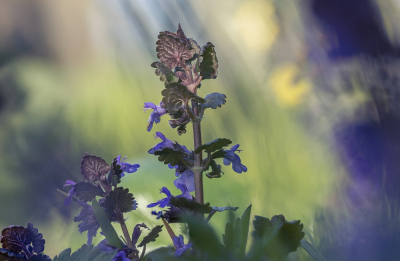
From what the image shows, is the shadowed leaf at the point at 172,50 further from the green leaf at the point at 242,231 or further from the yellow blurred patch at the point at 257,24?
the yellow blurred patch at the point at 257,24

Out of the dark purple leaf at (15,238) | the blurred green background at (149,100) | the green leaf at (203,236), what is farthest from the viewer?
the blurred green background at (149,100)

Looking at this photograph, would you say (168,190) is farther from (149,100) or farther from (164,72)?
(149,100)

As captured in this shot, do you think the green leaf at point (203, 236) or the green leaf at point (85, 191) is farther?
the green leaf at point (85, 191)

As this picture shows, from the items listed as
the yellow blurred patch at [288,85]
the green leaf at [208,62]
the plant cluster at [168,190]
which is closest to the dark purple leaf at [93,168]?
the plant cluster at [168,190]

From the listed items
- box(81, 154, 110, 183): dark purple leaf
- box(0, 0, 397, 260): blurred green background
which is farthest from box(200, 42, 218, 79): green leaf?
box(0, 0, 397, 260): blurred green background

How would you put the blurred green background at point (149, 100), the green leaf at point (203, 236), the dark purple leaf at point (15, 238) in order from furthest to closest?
the blurred green background at point (149, 100), the dark purple leaf at point (15, 238), the green leaf at point (203, 236)

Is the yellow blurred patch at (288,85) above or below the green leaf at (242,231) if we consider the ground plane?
above

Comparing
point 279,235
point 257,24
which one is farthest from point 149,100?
point 279,235
